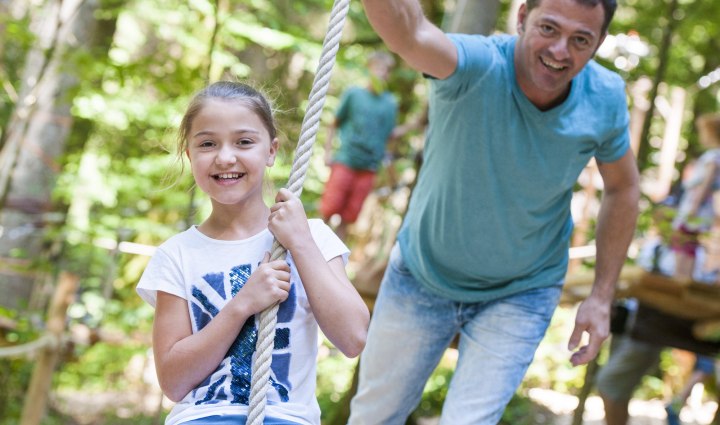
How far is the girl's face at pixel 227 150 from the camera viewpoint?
2018 millimetres

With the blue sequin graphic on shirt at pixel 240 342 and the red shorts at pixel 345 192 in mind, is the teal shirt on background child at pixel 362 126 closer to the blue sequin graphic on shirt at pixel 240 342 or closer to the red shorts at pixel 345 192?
the red shorts at pixel 345 192

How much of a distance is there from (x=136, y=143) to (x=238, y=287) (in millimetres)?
9234

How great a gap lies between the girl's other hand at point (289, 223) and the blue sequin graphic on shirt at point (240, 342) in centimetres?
14

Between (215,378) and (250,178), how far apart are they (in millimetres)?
429

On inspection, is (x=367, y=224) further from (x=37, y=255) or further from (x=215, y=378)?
(x=215, y=378)

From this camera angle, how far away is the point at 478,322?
288 cm

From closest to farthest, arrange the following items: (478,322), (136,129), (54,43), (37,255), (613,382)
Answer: (478,322), (54,43), (613,382), (37,255), (136,129)

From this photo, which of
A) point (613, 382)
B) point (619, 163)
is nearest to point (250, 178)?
point (619, 163)

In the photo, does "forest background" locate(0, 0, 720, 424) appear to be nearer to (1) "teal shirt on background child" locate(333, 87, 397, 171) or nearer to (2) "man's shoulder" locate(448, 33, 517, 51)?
(1) "teal shirt on background child" locate(333, 87, 397, 171)

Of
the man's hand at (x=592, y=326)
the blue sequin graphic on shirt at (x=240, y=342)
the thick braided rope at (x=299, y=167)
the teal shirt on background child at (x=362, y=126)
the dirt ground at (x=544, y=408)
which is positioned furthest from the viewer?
the dirt ground at (x=544, y=408)

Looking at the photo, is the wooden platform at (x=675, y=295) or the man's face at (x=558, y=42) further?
the wooden platform at (x=675, y=295)

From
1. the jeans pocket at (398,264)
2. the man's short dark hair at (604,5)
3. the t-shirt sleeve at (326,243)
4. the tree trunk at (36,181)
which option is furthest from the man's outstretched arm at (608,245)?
the tree trunk at (36,181)

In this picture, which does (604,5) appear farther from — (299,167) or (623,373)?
(623,373)

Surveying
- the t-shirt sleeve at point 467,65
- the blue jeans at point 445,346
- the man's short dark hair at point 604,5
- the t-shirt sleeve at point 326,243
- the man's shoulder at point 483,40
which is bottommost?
the blue jeans at point 445,346
